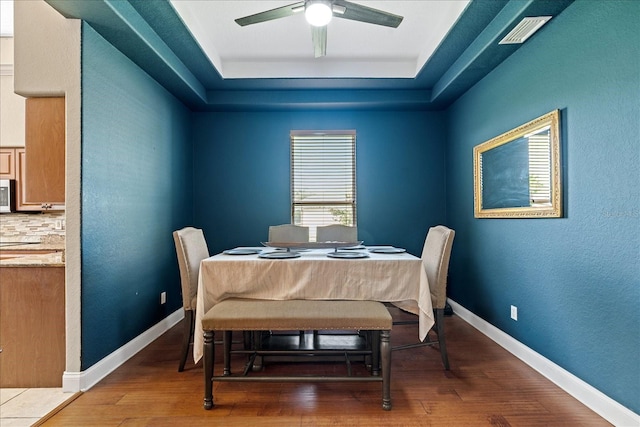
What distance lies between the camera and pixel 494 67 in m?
2.91

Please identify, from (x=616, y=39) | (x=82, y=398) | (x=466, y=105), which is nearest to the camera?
(x=616, y=39)

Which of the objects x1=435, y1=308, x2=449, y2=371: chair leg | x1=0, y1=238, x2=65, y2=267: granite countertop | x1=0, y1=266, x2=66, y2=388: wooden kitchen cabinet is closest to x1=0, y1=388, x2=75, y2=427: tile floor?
x1=0, y1=266, x2=66, y2=388: wooden kitchen cabinet

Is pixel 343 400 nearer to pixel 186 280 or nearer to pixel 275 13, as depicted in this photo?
pixel 186 280

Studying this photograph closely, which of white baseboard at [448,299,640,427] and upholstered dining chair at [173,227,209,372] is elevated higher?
upholstered dining chair at [173,227,209,372]

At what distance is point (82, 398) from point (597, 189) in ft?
10.8

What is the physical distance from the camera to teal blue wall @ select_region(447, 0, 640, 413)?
1661 mm

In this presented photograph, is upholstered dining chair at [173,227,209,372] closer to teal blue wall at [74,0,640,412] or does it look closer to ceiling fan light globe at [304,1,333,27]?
teal blue wall at [74,0,640,412]

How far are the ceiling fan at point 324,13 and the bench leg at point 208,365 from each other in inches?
80.9

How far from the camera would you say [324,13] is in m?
2.10

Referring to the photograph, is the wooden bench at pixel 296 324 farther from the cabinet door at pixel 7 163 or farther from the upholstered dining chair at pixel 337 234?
the cabinet door at pixel 7 163

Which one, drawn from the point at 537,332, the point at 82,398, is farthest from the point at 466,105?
the point at 82,398

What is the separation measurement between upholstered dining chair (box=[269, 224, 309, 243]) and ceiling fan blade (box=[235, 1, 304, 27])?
1.82 m

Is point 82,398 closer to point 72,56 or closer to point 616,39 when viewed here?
point 72,56

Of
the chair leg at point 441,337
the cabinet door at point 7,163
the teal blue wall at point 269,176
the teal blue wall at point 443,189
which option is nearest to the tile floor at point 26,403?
the teal blue wall at point 443,189
